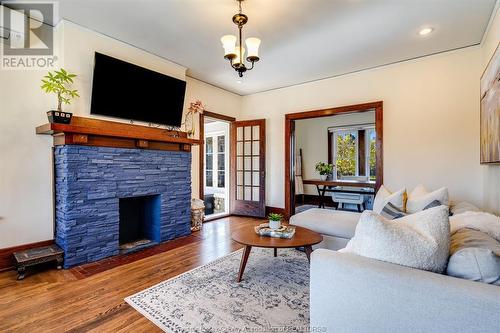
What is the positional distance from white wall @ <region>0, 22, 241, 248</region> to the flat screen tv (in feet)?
0.49

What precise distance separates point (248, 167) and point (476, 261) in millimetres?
4676

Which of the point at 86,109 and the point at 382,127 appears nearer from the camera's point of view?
the point at 86,109

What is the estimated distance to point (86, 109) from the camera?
3.07m

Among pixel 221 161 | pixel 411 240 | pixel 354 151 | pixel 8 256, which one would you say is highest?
pixel 354 151

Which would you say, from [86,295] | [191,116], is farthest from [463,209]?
[191,116]

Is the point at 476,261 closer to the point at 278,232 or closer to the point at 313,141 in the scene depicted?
the point at 278,232

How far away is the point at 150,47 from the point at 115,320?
3.27 metres

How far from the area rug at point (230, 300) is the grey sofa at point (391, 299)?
0.66 m

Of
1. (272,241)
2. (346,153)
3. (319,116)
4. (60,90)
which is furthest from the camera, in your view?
(346,153)

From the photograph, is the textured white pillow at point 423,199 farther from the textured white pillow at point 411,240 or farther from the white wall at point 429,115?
the textured white pillow at point 411,240

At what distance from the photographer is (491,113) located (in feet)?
8.26

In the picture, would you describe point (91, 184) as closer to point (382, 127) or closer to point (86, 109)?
point (86, 109)

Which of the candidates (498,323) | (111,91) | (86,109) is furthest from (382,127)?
(86,109)

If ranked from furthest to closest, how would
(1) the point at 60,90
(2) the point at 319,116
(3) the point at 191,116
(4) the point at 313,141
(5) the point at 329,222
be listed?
(4) the point at 313,141, (2) the point at 319,116, (3) the point at 191,116, (5) the point at 329,222, (1) the point at 60,90
